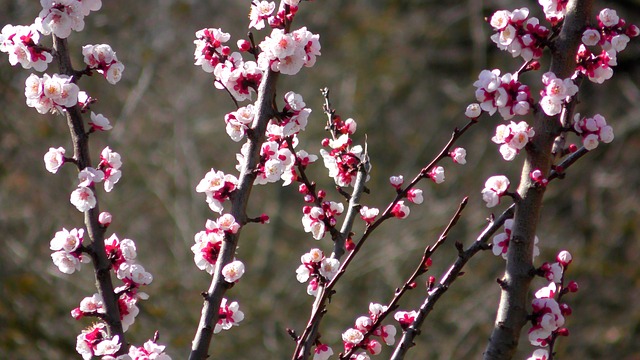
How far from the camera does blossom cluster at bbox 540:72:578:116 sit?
192 cm

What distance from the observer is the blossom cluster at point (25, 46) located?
1934 millimetres

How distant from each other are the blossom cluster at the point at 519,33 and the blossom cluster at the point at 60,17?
0.89 metres

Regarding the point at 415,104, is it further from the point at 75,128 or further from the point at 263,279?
the point at 75,128

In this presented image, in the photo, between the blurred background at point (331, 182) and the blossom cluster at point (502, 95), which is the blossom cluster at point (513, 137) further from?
the blurred background at point (331, 182)

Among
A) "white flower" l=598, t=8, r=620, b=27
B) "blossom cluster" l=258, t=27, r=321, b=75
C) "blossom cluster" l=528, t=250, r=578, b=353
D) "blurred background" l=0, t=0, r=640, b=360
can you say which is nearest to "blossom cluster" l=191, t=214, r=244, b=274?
"blossom cluster" l=258, t=27, r=321, b=75

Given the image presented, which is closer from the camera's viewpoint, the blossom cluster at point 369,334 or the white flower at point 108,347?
the white flower at point 108,347

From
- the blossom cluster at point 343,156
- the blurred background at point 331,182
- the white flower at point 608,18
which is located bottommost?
the blossom cluster at point 343,156

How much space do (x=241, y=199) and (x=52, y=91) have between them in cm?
49

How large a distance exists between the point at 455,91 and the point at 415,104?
0.91m

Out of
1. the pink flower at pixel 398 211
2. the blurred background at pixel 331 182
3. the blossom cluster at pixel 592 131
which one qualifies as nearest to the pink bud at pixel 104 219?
the pink flower at pixel 398 211

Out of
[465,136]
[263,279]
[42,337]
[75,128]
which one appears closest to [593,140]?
[75,128]

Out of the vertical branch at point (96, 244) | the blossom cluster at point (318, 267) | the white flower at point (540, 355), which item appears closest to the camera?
the vertical branch at point (96, 244)

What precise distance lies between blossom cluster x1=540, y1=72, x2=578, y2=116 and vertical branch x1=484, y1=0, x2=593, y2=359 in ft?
0.20

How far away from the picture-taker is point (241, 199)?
205 cm
